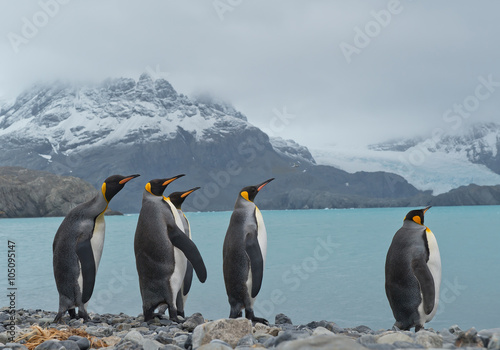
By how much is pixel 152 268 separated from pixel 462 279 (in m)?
10.9

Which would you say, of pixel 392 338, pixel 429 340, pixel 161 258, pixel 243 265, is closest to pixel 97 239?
pixel 161 258

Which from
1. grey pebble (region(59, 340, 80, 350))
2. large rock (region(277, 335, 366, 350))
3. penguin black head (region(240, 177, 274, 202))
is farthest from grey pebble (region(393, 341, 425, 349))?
penguin black head (region(240, 177, 274, 202))

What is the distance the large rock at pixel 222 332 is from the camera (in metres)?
3.28

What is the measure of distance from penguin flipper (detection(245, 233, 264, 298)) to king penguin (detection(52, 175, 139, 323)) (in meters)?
1.45

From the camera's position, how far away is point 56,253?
5.44 metres

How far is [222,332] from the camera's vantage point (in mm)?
3309

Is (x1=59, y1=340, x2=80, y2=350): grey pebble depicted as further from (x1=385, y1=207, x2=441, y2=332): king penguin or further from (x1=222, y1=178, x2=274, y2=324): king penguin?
(x1=385, y1=207, x2=441, y2=332): king penguin

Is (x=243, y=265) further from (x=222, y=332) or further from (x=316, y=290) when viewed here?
(x=316, y=290)

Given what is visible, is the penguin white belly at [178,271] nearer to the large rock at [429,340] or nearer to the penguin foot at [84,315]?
the penguin foot at [84,315]

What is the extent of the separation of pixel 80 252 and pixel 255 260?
176cm

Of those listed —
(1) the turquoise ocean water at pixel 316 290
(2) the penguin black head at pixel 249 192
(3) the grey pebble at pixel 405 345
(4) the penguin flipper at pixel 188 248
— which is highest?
(2) the penguin black head at pixel 249 192

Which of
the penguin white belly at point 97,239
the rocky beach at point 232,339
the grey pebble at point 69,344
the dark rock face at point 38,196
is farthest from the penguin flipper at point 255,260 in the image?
the dark rock face at point 38,196

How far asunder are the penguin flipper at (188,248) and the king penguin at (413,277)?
1.88m

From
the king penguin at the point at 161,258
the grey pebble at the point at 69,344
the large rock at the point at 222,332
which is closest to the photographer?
the large rock at the point at 222,332
